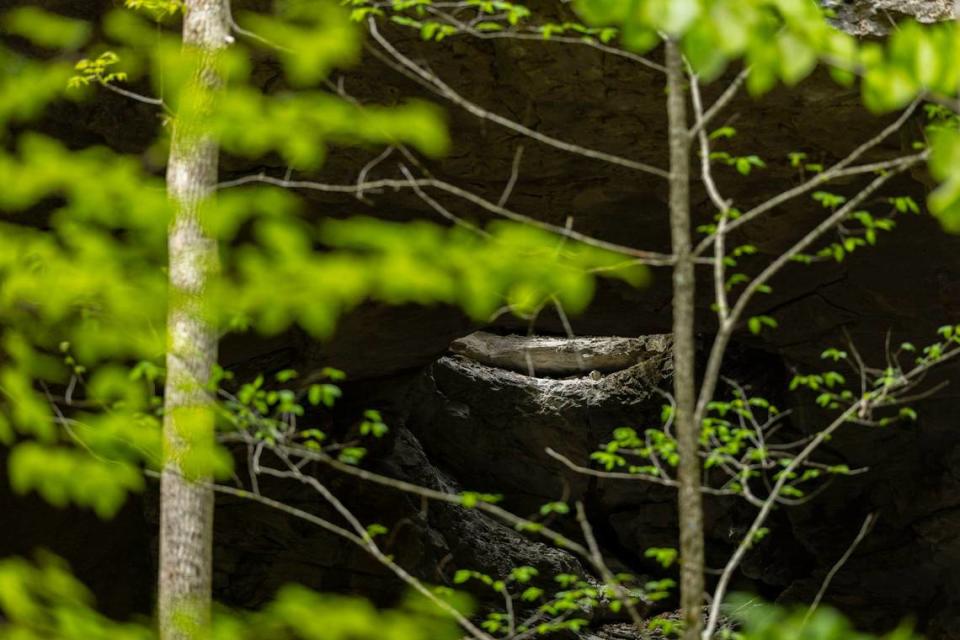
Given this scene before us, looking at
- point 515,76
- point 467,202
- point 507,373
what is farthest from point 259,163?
point 507,373

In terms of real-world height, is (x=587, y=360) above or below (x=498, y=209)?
below

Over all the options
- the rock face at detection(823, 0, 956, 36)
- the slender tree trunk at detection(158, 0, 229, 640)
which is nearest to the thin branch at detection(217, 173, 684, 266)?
the slender tree trunk at detection(158, 0, 229, 640)

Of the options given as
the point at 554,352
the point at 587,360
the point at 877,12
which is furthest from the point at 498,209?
the point at 554,352

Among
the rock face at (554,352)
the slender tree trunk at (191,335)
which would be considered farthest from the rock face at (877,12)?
the rock face at (554,352)

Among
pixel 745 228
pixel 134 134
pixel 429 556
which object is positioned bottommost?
pixel 429 556

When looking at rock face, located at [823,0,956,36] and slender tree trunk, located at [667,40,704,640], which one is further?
rock face, located at [823,0,956,36]

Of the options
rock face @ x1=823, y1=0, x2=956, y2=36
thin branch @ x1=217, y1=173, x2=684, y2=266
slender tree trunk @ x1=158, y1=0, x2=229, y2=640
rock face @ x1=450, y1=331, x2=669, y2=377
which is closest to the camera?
thin branch @ x1=217, y1=173, x2=684, y2=266

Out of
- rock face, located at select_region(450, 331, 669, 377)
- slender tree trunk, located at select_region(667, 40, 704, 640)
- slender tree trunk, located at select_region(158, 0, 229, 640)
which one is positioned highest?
slender tree trunk, located at select_region(667, 40, 704, 640)

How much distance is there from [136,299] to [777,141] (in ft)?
13.8

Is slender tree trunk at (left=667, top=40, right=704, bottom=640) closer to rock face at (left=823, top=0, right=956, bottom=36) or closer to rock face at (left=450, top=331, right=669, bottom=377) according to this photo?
rock face at (left=823, top=0, right=956, bottom=36)

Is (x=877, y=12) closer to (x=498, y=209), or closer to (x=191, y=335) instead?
(x=498, y=209)

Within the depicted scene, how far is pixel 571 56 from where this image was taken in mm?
4902

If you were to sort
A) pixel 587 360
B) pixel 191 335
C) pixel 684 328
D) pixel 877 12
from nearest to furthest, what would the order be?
pixel 684 328
pixel 191 335
pixel 877 12
pixel 587 360

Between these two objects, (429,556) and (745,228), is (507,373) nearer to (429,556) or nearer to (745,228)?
(429,556)
